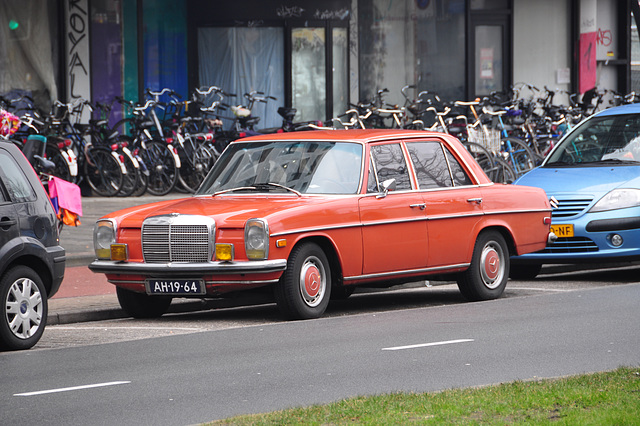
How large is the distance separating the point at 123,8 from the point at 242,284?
13037 millimetres

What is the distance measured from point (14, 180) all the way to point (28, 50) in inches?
478

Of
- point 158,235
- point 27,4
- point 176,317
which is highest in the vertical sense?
point 27,4

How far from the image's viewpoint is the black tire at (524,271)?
546 inches

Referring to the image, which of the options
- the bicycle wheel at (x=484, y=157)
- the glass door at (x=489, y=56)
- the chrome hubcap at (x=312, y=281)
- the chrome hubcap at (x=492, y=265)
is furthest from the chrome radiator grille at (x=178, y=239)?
the glass door at (x=489, y=56)

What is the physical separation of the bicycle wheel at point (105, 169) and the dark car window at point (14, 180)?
33.9 feet

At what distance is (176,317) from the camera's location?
1125 centimetres

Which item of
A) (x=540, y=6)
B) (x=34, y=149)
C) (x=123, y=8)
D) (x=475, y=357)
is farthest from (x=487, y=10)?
(x=475, y=357)

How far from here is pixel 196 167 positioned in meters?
20.5

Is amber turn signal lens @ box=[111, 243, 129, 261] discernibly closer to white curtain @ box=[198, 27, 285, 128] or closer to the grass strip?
the grass strip

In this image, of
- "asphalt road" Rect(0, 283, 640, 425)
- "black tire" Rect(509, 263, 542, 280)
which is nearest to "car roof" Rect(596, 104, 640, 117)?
"black tire" Rect(509, 263, 542, 280)

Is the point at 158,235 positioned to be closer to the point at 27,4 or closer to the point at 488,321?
the point at 488,321

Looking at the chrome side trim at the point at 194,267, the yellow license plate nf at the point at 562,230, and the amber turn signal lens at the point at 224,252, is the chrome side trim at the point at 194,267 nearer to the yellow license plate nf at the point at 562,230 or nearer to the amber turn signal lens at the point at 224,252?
the amber turn signal lens at the point at 224,252

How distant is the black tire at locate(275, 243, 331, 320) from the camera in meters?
10.1

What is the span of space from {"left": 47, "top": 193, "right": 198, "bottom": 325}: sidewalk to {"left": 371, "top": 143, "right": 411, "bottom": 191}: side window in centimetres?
224
